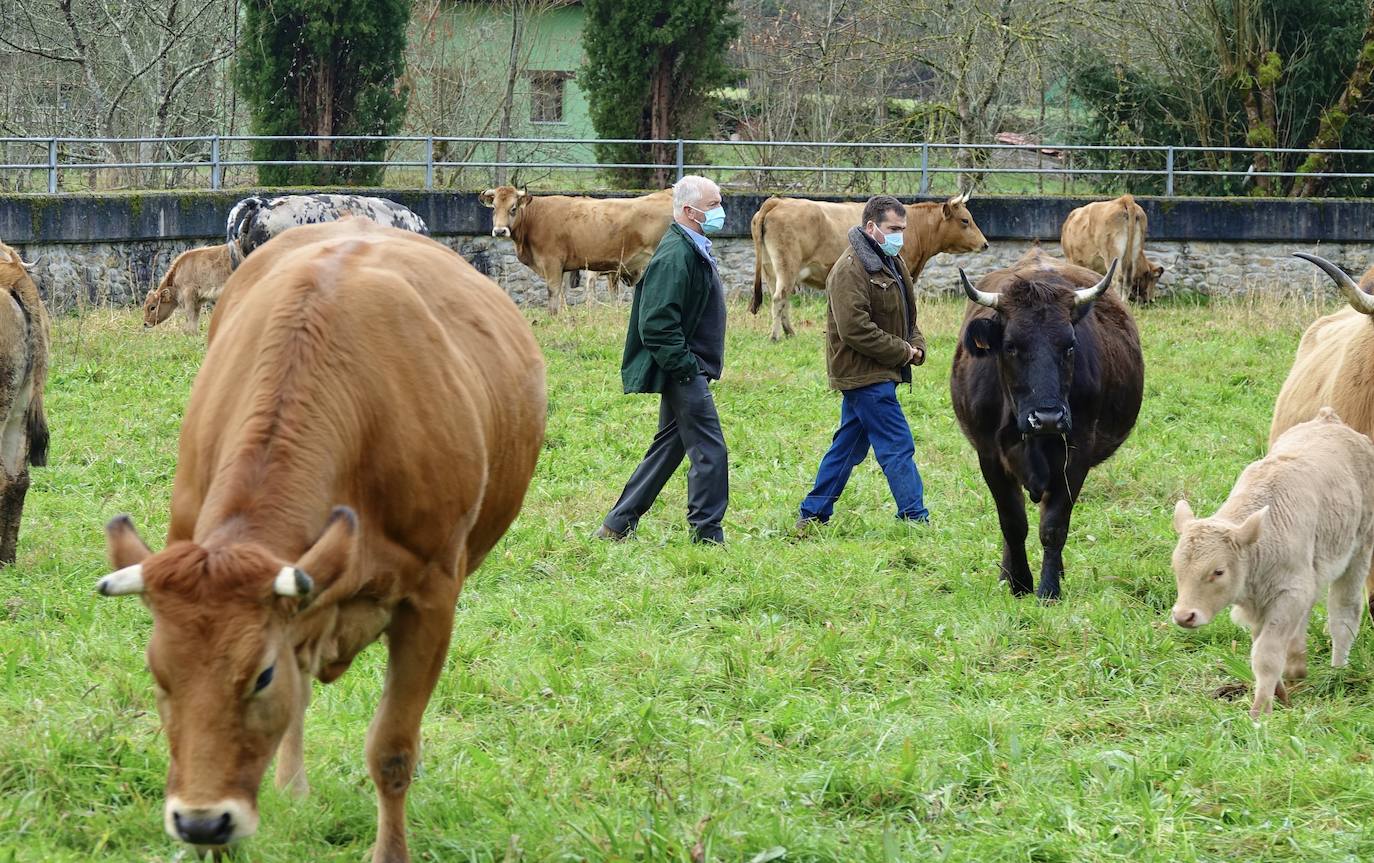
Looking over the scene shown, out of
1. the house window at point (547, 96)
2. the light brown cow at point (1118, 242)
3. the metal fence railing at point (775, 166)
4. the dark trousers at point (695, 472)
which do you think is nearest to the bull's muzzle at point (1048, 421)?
the dark trousers at point (695, 472)

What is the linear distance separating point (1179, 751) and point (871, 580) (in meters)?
2.84

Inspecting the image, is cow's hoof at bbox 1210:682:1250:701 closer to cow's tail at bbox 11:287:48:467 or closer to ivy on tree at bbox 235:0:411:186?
cow's tail at bbox 11:287:48:467

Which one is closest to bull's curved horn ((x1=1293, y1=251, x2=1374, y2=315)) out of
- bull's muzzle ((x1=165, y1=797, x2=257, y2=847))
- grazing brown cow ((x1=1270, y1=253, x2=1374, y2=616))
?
grazing brown cow ((x1=1270, y1=253, x2=1374, y2=616))

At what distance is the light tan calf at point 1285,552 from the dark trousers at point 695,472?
3.15 meters

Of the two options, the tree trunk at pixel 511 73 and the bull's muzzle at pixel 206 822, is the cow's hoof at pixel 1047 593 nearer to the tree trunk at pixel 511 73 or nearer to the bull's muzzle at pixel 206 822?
the bull's muzzle at pixel 206 822

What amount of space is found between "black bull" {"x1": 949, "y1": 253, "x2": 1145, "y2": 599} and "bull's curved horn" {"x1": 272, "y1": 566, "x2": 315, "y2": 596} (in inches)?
183

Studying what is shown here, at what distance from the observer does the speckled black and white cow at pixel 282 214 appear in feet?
51.8

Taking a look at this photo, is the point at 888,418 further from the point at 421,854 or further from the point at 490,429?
the point at 421,854

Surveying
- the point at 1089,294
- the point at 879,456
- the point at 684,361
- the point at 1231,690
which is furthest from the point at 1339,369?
the point at 684,361

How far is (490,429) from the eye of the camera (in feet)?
15.4

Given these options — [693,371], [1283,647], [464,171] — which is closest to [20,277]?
[693,371]

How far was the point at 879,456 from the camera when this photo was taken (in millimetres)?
9219

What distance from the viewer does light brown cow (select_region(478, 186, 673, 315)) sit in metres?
19.5

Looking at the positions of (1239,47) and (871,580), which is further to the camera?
(1239,47)
